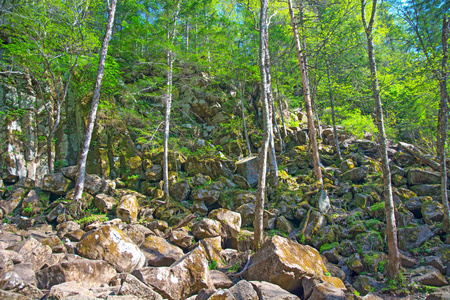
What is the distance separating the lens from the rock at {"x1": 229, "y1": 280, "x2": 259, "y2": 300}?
15.9 ft

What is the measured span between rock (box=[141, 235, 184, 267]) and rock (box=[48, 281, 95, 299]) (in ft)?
8.21

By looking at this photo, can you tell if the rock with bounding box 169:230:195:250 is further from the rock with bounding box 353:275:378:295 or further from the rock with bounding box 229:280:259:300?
the rock with bounding box 353:275:378:295

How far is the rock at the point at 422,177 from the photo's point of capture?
1085cm

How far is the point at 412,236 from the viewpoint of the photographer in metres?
8.19

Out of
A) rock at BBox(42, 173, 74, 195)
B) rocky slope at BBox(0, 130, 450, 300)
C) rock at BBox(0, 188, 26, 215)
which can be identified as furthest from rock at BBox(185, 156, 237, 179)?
rock at BBox(0, 188, 26, 215)

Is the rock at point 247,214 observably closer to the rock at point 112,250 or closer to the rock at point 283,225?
the rock at point 283,225

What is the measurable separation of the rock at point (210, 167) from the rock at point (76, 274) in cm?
903

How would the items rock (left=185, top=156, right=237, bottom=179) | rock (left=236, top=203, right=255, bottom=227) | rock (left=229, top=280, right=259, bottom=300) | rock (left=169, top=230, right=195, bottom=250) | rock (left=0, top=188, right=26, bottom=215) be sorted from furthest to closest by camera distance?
rock (left=185, top=156, right=237, bottom=179), rock (left=236, top=203, right=255, bottom=227), rock (left=0, top=188, right=26, bottom=215), rock (left=169, top=230, right=195, bottom=250), rock (left=229, top=280, right=259, bottom=300)

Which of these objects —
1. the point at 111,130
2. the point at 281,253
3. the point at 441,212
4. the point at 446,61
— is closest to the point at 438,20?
the point at 446,61

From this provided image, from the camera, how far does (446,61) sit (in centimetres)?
873

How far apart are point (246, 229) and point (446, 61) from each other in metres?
10.3

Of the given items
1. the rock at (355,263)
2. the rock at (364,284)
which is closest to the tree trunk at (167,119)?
the rock at (355,263)

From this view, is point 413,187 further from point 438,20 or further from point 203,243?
point 203,243

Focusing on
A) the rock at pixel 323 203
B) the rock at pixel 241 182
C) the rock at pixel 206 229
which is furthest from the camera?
the rock at pixel 241 182
